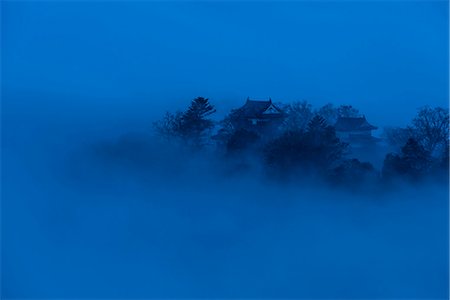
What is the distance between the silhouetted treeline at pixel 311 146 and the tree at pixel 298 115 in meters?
0.03

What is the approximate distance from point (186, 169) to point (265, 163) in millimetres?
1831

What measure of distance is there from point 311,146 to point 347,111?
217 inches

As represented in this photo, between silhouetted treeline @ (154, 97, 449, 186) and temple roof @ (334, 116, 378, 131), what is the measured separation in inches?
40.9

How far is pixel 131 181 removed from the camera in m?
9.02

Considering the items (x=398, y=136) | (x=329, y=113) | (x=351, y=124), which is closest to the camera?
(x=398, y=136)

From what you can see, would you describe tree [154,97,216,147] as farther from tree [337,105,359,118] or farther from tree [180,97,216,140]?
tree [337,105,359,118]

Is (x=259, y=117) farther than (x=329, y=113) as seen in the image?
No

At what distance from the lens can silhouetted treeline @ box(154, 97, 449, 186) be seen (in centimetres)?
796

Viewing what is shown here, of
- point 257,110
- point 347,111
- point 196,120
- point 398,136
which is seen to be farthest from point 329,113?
point 196,120

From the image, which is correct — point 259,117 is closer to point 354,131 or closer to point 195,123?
point 195,123

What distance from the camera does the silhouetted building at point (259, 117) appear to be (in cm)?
1015

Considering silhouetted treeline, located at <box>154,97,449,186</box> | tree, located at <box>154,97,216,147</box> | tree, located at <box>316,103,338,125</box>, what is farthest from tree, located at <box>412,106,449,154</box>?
tree, located at <box>154,97,216,147</box>

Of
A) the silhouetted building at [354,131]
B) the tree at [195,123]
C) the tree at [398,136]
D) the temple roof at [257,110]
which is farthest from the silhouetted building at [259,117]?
the tree at [398,136]

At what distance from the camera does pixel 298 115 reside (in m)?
11.1
